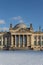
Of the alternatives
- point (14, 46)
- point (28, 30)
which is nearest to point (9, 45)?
point (14, 46)

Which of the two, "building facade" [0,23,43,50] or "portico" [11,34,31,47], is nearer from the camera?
"building facade" [0,23,43,50]

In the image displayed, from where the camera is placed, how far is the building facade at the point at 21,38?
83188 mm

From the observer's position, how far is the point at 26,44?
3342 inches

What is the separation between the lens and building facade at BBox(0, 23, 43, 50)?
273ft

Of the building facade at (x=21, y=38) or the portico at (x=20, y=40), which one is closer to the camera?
the building facade at (x=21, y=38)

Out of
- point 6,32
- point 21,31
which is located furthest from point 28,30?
point 6,32

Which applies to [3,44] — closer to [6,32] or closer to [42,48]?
[6,32]

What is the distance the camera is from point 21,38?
278ft

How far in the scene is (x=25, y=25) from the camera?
86625mm

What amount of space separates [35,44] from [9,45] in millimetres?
8522

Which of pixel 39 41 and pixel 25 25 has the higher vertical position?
pixel 25 25

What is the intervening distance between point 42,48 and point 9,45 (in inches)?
461

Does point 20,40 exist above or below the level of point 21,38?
below

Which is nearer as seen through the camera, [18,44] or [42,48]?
[42,48]
